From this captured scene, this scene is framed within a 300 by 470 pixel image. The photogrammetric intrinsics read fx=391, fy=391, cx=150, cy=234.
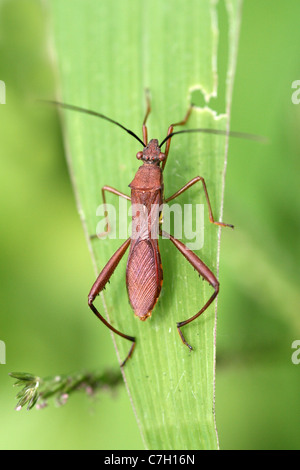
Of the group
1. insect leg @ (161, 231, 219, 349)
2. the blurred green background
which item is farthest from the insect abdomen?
the blurred green background

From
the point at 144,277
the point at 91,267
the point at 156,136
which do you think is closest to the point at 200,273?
the point at 144,277

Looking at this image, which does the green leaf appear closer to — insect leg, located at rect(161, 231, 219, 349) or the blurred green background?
insect leg, located at rect(161, 231, 219, 349)

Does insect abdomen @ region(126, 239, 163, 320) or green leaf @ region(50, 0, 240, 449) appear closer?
green leaf @ region(50, 0, 240, 449)

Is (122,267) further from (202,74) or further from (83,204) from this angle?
(202,74)

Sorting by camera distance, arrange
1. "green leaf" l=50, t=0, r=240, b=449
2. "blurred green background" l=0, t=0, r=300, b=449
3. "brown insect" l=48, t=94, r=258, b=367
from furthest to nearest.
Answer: "blurred green background" l=0, t=0, r=300, b=449, "brown insect" l=48, t=94, r=258, b=367, "green leaf" l=50, t=0, r=240, b=449

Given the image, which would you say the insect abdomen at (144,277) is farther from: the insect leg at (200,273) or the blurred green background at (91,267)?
the blurred green background at (91,267)

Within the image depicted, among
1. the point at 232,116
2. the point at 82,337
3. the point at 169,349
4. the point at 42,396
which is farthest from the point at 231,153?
the point at 42,396

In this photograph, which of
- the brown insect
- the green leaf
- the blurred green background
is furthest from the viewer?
the blurred green background
